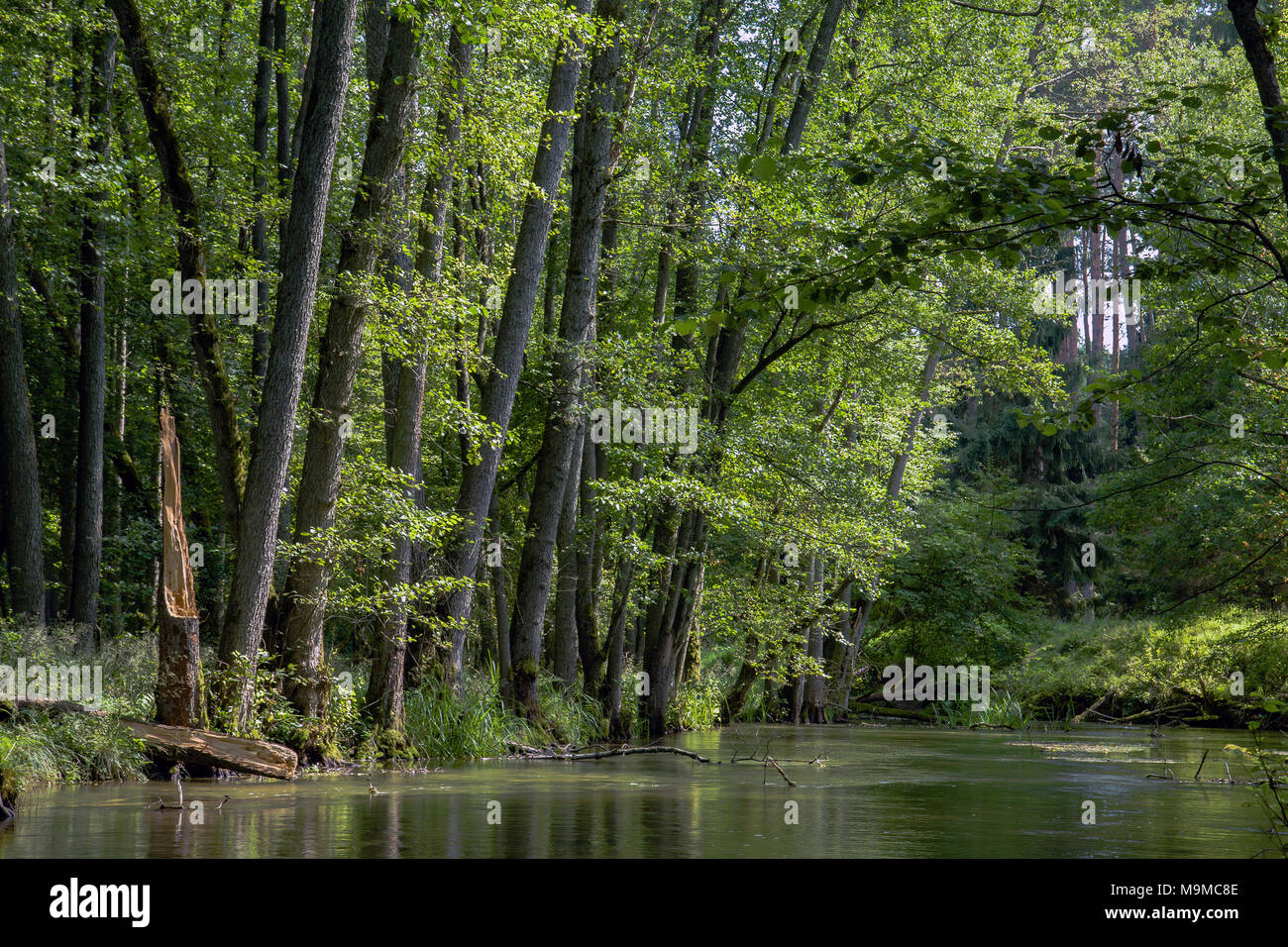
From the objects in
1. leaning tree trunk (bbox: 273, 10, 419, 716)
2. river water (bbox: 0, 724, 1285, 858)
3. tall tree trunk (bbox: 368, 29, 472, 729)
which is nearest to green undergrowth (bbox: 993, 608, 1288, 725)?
river water (bbox: 0, 724, 1285, 858)

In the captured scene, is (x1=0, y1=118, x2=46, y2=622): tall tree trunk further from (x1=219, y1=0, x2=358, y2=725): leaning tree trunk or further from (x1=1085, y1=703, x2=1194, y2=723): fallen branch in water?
(x1=1085, y1=703, x2=1194, y2=723): fallen branch in water

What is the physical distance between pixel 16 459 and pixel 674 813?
11.0 meters

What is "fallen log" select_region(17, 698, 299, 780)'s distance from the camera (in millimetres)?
9602

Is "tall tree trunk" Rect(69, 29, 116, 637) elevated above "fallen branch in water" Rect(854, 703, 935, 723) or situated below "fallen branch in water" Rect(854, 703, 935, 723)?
above

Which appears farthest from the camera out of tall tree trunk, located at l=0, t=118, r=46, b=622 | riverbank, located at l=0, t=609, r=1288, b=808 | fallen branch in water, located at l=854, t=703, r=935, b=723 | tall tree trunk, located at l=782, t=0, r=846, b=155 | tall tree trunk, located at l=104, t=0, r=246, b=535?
fallen branch in water, located at l=854, t=703, r=935, b=723

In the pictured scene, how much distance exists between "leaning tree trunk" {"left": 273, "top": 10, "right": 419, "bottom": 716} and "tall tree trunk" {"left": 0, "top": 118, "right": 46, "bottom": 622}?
18.8 feet

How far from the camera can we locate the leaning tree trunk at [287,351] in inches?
391

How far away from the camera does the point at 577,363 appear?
45.4 feet

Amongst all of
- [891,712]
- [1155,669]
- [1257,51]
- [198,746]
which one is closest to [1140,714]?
[1155,669]

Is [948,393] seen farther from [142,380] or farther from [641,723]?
[142,380]

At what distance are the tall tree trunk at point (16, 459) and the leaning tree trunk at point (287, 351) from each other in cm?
604

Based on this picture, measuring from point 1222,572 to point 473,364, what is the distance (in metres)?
12.9

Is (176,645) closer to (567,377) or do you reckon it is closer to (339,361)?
(339,361)
